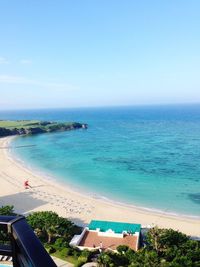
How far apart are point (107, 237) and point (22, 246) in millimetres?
28852

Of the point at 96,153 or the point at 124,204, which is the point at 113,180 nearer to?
the point at 124,204

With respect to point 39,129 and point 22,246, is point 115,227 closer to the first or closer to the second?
point 22,246

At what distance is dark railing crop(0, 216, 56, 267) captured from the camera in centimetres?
289

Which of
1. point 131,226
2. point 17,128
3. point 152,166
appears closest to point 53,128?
point 17,128

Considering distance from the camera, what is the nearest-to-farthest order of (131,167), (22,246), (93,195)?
1. (22,246)
2. (93,195)
3. (131,167)

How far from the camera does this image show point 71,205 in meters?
44.0

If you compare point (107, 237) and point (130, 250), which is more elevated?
point (130, 250)

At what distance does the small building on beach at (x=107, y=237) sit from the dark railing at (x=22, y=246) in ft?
85.9

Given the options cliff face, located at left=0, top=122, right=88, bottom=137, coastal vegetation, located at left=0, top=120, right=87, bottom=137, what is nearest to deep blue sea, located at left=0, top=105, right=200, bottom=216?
cliff face, located at left=0, top=122, right=88, bottom=137

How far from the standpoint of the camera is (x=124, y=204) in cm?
4444

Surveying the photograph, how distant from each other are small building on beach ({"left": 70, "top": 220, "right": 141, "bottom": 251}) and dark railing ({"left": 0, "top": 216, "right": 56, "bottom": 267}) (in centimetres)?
2618

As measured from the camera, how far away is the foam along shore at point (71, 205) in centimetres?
3834

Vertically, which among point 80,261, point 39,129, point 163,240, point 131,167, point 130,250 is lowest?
point 131,167

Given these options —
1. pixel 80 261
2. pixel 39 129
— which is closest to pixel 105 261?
pixel 80 261
